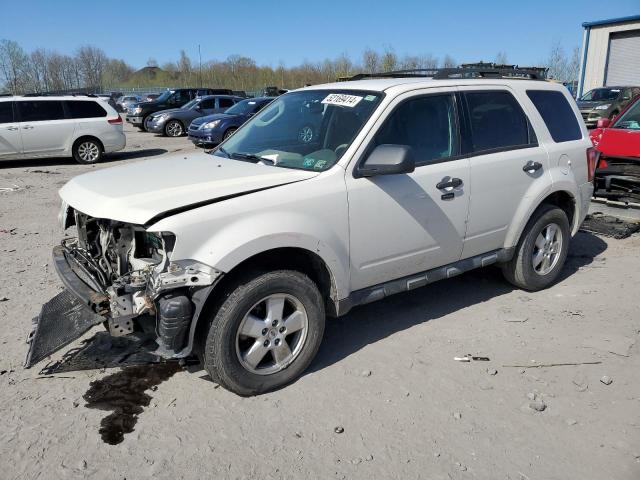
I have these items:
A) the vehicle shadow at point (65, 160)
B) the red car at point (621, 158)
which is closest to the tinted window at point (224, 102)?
the vehicle shadow at point (65, 160)

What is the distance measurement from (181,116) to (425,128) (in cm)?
1848

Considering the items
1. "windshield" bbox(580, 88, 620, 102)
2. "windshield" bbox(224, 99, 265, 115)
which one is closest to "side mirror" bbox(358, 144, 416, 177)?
"windshield" bbox(224, 99, 265, 115)

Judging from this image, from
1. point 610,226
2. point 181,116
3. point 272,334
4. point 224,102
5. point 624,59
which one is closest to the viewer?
point 272,334

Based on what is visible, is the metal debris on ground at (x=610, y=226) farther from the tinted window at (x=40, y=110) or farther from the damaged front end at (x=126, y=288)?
the tinted window at (x=40, y=110)

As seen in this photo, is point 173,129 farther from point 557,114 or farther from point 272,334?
point 272,334

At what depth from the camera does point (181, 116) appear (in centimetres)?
2105

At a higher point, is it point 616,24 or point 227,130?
point 616,24

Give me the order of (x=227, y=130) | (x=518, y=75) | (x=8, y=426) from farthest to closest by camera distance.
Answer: (x=227, y=130) → (x=518, y=75) → (x=8, y=426)

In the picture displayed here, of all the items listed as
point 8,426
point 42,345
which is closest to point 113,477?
point 8,426

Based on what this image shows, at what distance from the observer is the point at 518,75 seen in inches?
203

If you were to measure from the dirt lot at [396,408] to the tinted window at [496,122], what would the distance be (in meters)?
1.47

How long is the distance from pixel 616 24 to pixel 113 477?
1372 inches

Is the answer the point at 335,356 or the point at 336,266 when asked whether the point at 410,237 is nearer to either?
the point at 336,266

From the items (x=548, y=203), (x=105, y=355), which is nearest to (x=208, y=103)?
(x=548, y=203)
